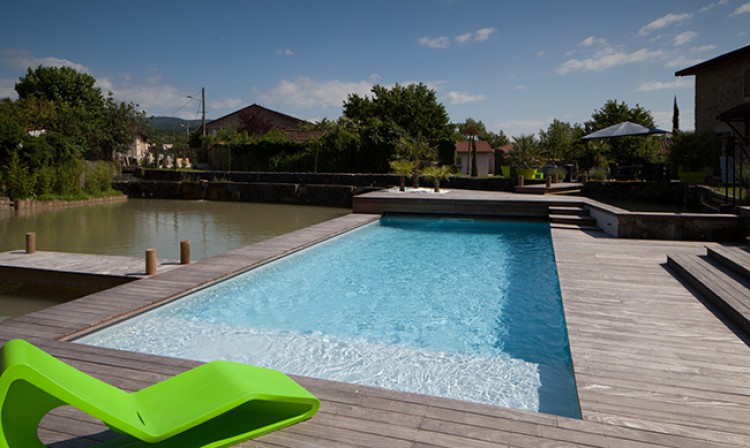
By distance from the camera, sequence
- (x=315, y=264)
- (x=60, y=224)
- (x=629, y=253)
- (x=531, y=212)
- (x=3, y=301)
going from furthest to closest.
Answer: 1. (x=60, y=224)
2. (x=531, y=212)
3. (x=315, y=264)
4. (x=629, y=253)
5. (x=3, y=301)

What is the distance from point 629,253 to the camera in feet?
24.0

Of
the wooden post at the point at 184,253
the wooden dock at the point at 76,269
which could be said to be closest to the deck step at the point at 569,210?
the wooden post at the point at 184,253

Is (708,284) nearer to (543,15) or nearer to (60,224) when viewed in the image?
(543,15)

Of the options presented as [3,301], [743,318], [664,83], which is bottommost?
[3,301]

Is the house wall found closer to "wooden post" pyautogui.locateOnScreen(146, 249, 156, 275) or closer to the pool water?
the pool water

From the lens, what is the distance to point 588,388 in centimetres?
296

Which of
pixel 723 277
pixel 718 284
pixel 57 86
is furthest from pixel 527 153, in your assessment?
pixel 57 86

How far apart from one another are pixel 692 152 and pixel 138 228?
1731 cm

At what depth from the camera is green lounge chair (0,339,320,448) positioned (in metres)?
2.00

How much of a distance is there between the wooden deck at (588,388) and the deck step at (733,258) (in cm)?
67

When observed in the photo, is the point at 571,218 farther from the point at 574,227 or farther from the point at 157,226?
the point at 157,226

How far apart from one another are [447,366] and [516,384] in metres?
0.62

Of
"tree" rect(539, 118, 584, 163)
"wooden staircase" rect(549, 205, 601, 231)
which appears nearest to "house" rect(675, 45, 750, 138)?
"wooden staircase" rect(549, 205, 601, 231)

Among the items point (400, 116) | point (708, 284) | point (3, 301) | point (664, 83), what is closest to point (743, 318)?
point (708, 284)
